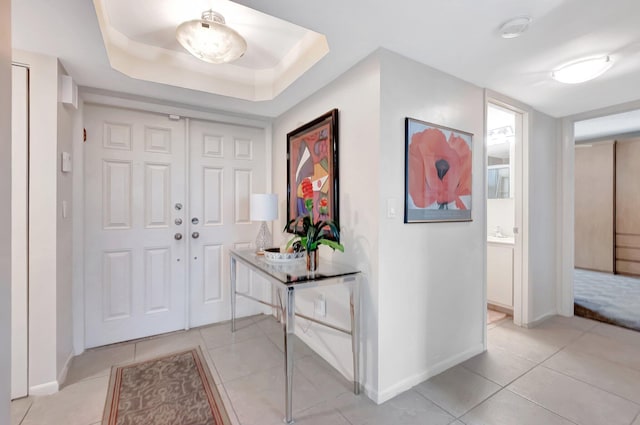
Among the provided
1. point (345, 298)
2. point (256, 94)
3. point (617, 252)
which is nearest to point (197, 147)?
point (256, 94)

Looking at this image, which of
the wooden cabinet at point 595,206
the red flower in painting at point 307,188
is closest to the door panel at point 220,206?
the red flower in painting at point 307,188

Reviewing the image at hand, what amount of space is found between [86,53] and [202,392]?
223cm

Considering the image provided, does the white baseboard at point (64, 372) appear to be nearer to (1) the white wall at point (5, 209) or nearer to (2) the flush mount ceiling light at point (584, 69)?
(1) the white wall at point (5, 209)

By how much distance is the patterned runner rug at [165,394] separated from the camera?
1604 millimetres

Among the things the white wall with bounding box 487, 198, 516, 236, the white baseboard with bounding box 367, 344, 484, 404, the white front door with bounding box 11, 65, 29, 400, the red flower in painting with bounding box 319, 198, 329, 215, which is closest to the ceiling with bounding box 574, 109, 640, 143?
the white wall with bounding box 487, 198, 516, 236

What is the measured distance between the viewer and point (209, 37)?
5.57 feet

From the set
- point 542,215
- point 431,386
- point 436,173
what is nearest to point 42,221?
point 436,173

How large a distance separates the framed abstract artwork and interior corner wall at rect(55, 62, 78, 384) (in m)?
1.65

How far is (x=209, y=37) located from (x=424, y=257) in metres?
1.93

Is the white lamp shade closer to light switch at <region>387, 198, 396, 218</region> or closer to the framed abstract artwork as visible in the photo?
the framed abstract artwork

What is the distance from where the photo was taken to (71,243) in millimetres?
2219

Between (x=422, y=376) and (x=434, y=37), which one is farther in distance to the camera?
(x=422, y=376)

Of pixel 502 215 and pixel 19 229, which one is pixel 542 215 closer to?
pixel 502 215

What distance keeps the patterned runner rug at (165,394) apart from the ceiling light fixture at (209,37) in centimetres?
212
